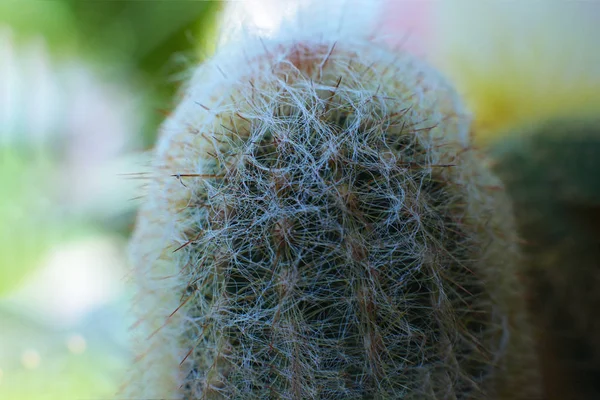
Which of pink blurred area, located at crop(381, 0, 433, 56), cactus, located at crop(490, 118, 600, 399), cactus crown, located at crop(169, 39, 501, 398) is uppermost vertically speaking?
pink blurred area, located at crop(381, 0, 433, 56)

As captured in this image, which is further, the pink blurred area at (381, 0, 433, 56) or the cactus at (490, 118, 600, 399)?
the pink blurred area at (381, 0, 433, 56)

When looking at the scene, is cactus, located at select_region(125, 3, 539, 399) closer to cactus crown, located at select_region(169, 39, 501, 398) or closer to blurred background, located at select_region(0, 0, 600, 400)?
cactus crown, located at select_region(169, 39, 501, 398)

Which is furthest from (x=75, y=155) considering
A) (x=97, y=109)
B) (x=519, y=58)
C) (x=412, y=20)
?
(x=519, y=58)

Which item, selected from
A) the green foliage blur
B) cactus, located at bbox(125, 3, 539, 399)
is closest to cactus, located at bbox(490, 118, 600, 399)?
cactus, located at bbox(125, 3, 539, 399)

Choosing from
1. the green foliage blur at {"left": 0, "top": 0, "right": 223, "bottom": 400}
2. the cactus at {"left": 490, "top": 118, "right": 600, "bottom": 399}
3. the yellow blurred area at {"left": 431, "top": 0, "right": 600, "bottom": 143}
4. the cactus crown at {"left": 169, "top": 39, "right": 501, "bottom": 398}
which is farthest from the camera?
the green foliage blur at {"left": 0, "top": 0, "right": 223, "bottom": 400}

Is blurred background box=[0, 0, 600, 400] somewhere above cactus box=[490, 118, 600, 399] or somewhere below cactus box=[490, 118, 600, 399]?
above

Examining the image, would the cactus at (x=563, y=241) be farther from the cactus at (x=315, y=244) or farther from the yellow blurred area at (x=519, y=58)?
the cactus at (x=315, y=244)

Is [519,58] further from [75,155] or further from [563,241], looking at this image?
[75,155]

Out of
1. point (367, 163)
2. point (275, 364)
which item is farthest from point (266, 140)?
point (275, 364)
